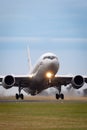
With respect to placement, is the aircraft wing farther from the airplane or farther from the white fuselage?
the white fuselage

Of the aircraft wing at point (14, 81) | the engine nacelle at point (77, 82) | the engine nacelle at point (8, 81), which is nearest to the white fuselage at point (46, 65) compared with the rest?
the aircraft wing at point (14, 81)

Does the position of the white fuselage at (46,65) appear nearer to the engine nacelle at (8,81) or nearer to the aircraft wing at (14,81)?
the aircraft wing at (14,81)

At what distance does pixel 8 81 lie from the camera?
186 feet

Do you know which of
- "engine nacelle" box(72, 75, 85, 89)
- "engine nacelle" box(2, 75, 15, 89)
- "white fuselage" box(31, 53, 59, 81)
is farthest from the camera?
"engine nacelle" box(72, 75, 85, 89)

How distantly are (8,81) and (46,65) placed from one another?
15.8ft

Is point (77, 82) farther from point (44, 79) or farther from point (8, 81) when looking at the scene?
point (8, 81)

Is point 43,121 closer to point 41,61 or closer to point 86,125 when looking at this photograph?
point 86,125

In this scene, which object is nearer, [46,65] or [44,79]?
[46,65]

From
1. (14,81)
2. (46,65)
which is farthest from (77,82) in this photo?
(14,81)

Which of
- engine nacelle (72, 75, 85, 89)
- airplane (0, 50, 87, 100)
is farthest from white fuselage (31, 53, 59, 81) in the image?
engine nacelle (72, 75, 85, 89)

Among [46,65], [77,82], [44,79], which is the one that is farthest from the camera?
[77,82]

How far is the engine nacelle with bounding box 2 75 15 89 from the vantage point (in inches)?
2229

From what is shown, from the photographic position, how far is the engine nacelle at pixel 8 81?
186ft

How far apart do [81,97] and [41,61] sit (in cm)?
803
